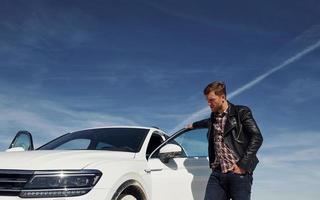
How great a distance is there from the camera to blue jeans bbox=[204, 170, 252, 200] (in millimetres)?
5773

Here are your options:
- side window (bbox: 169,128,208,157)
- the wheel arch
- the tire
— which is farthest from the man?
side window (bbox: 169,128,208,157)

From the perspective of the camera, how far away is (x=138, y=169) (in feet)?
20.1

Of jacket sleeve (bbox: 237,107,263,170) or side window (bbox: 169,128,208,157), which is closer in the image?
jacket sleeve (bbox: 237,107,263,170)

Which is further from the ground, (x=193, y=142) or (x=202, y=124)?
(x=202, y=124)

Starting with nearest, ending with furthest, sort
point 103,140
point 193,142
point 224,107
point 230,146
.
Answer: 1. point 230,146
2. point 224,107
3. point 103,140
4. point 193,142

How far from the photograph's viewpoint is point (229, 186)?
19.3ft

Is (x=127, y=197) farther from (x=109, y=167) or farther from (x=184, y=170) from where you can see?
(x=184, y=170)

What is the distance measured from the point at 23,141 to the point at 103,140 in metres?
1.40

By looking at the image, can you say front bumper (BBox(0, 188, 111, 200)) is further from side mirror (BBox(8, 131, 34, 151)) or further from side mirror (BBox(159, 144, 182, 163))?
side mirror (BBox(8, 131, 34, 151))

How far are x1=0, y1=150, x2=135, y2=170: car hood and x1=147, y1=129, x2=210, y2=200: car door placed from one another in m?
0.65

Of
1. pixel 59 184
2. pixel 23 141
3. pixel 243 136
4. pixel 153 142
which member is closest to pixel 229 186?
pixel 243 136

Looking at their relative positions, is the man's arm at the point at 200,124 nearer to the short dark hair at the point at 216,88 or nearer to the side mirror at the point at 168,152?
the side mirror at the point at 168,152

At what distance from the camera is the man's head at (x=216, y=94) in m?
5.88

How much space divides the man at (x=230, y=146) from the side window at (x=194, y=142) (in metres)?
1.28
